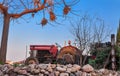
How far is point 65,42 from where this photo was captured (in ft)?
67.8

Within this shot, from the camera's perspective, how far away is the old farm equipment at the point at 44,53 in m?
19.0

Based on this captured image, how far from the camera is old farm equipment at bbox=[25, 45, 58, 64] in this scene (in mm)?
19000

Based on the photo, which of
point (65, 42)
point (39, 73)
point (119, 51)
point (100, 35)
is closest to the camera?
point (39, 73)

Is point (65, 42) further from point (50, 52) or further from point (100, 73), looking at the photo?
point (100, 73)

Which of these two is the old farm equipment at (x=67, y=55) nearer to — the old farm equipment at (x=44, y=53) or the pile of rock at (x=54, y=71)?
the old farm equipment at (x=44, y=53)

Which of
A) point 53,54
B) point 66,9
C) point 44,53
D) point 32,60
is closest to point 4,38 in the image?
→ point 66,9

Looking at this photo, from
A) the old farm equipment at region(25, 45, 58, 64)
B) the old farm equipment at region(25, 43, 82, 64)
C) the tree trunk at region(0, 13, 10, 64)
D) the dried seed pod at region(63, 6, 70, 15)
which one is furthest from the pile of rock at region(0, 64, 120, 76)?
the old farm equipment at region(25, 45, 58, 64)

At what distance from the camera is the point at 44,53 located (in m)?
19.5

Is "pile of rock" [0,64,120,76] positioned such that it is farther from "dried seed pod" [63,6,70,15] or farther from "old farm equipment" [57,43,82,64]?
"old farm equipment" [57,43,82,64]

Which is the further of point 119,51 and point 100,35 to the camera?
point 100,35

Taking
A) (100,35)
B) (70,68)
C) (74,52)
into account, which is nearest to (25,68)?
(70,68)

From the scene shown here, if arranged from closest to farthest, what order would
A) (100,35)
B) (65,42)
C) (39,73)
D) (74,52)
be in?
(39,73), (74,52), (65,42), (100,35)

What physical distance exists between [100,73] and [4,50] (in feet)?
14.2

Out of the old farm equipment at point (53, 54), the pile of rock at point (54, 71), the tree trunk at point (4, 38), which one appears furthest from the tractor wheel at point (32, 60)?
the pile of rock at point (54, 71)
